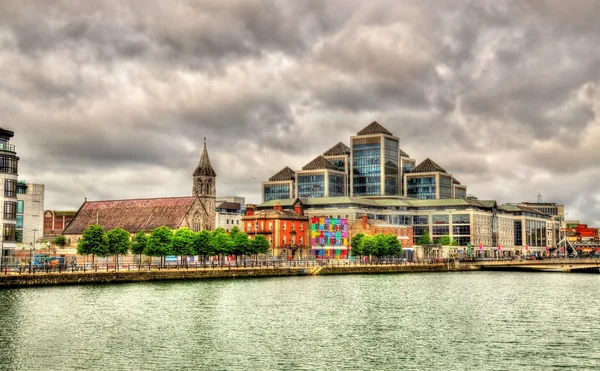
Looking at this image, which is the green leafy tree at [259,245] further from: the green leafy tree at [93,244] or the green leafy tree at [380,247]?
the green leafy tree at [93,244]

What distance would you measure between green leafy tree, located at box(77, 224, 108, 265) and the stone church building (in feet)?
139

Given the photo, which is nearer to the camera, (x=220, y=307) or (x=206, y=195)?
(x=220, y=307)

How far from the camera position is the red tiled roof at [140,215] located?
183 meters

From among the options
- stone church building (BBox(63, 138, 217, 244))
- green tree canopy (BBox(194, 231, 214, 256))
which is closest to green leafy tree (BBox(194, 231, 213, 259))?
green tree canopy (BBox(194, 231, 214, 256))

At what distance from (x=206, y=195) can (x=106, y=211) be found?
91.5 ft

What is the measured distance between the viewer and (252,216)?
192000 mm

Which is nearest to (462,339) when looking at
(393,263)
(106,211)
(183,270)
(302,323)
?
(302,323)

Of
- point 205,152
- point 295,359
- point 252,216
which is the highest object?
point 205,152

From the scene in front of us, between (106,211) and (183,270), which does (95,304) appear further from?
(106,211)

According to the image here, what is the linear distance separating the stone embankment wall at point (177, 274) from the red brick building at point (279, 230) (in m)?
33.6

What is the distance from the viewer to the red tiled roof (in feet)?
600

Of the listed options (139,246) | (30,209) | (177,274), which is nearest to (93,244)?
(139,246)

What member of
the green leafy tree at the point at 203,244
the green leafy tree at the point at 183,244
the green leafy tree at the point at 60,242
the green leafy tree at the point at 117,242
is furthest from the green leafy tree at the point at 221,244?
the green leafy tree at the point at 60,242

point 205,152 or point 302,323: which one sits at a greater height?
point 205,152
